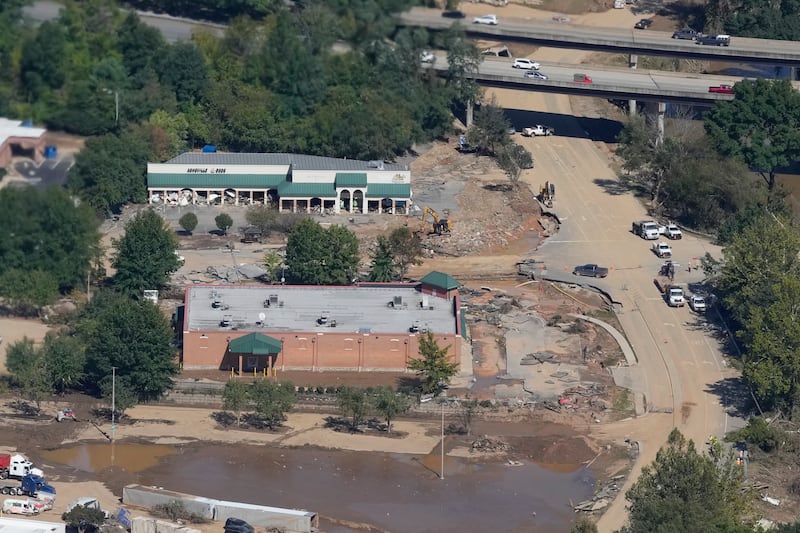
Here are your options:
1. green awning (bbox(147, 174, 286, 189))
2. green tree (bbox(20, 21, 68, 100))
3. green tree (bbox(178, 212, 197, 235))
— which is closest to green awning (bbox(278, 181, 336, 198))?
green awning (bbox(147, 174, 286, 189))

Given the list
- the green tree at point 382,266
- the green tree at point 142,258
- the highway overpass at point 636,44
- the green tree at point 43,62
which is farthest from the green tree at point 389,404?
the highway overpass at point 636,44

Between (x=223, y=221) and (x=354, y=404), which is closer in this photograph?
(x=354, y=404)

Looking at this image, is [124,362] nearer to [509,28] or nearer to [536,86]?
[536,86]

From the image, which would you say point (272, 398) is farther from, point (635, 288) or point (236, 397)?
point (635, 288)

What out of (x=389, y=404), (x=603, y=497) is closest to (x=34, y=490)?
(x=389, y=404)

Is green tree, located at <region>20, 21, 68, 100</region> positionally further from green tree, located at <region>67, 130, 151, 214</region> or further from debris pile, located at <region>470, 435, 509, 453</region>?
debris pile, located at <region>470, 435, 509, 453</region>

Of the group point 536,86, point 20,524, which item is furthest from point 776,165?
point 20,524

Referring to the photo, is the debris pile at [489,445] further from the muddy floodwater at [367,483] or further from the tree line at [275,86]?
the tree line at [275,86]
